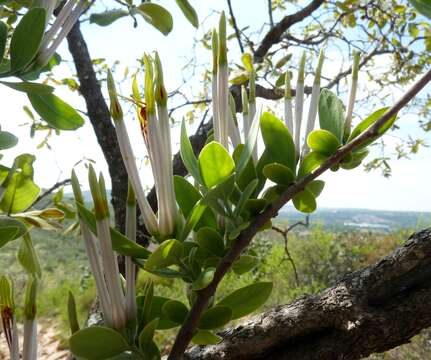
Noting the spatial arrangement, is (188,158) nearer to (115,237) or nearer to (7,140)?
(115,237)

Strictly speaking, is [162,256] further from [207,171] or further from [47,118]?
[47,118]

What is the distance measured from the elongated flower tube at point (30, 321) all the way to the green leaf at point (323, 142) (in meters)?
0.19

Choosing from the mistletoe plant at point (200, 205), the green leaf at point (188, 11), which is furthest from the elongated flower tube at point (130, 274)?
the green leaf at point (188, 11)

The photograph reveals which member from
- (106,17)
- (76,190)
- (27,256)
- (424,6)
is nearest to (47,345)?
(27,256)

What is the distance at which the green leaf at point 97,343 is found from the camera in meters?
0.22

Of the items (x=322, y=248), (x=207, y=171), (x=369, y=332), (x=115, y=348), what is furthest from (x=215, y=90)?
(x=322, y=248)

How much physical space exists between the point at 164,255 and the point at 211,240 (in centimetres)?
4

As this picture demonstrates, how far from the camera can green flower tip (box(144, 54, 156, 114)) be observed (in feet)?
0.72

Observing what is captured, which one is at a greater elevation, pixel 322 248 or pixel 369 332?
pixel 369 332

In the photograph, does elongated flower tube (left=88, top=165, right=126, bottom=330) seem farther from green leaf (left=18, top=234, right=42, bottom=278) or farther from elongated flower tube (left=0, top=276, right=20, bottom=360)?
green leaf (left=18, top=234, right=42, bottom=278)

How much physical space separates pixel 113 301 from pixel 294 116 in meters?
0.17

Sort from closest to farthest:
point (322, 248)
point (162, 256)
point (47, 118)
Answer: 1. point (162, 256)
2. point (47, 118)
3. point (322, 248)

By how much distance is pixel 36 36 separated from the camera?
251mm

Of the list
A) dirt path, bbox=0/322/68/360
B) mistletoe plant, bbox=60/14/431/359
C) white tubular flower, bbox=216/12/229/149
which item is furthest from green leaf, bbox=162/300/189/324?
dirt path, bbox=0/322/68/360
